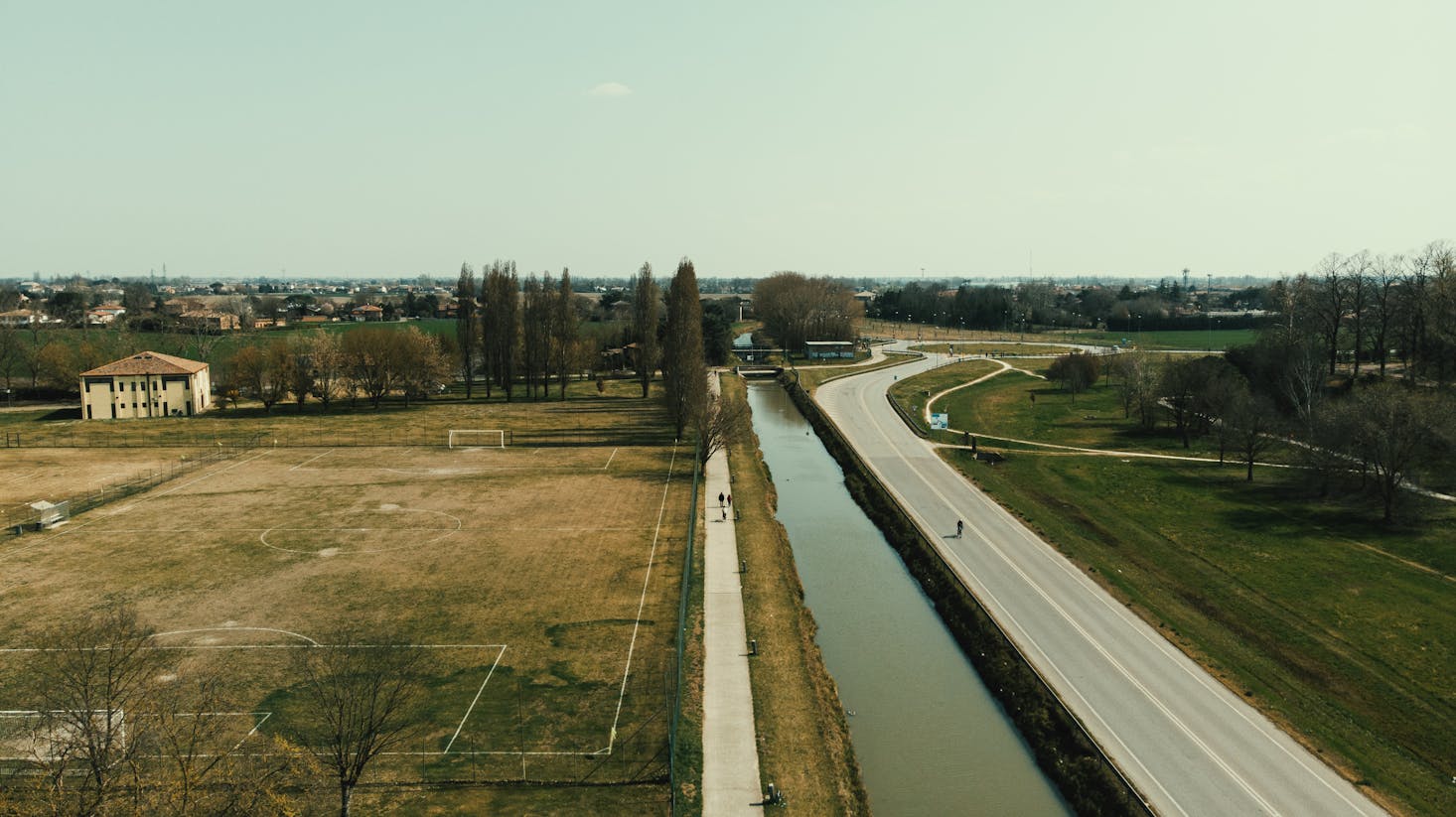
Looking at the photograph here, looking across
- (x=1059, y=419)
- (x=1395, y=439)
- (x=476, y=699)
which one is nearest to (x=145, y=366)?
(x=476, y=699)

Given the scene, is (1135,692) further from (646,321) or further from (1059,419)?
(646,321)

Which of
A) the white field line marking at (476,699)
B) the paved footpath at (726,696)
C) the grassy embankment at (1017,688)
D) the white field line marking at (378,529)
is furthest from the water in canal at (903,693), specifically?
the white field line marking at (378,529)

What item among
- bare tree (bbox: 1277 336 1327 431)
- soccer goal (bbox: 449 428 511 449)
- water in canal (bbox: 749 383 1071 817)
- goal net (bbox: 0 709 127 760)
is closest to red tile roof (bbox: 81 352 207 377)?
soccer goal (bbox: 449 428 511 449)

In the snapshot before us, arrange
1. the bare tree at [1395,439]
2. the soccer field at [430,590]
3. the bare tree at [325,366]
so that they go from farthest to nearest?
the bare tree at [325,366], the bare tree at [1395,439], the soccer field at [430,590]

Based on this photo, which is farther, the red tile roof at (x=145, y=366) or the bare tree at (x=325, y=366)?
the bare tree at (x=325, y=366)

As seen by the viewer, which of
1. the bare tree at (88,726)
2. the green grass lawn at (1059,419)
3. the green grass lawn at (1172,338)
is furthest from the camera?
the green grass lawn at (1172,338)

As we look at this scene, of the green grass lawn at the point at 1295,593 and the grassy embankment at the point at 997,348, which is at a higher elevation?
the grassy embankment at the point at 997,348

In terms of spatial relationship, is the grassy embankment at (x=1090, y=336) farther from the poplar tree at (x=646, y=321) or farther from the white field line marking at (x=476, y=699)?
the white field line marking at (x=476, y=699)

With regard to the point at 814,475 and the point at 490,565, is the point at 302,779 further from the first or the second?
the point at 814,475
